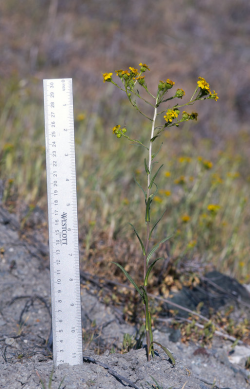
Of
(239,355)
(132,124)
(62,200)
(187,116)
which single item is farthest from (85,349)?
(132,124)

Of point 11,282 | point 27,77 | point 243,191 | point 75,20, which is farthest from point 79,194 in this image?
point 75,20

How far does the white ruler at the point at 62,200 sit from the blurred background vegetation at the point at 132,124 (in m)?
0.89

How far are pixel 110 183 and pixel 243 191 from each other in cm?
181

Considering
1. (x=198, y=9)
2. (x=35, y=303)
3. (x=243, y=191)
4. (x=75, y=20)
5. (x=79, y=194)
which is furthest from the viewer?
(x=198, y=9)

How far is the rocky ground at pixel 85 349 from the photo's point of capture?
65.1 inches

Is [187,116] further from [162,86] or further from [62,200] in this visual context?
[62,200]

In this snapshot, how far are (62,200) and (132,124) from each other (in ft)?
12.6

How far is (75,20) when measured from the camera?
8.20 m

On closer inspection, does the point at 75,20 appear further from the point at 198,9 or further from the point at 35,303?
the point at 35,303

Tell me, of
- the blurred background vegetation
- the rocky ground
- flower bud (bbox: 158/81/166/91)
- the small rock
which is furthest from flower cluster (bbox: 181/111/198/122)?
the small rock

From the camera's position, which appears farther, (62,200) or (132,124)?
(132,124)

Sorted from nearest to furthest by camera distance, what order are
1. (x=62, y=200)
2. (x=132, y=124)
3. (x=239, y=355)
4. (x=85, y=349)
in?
(x=62, y=200)
(x=85, y=349)
(x=239, y=355)
(x=132, y=124)

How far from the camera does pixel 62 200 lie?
1771mm

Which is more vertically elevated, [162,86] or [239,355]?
[162,86]
